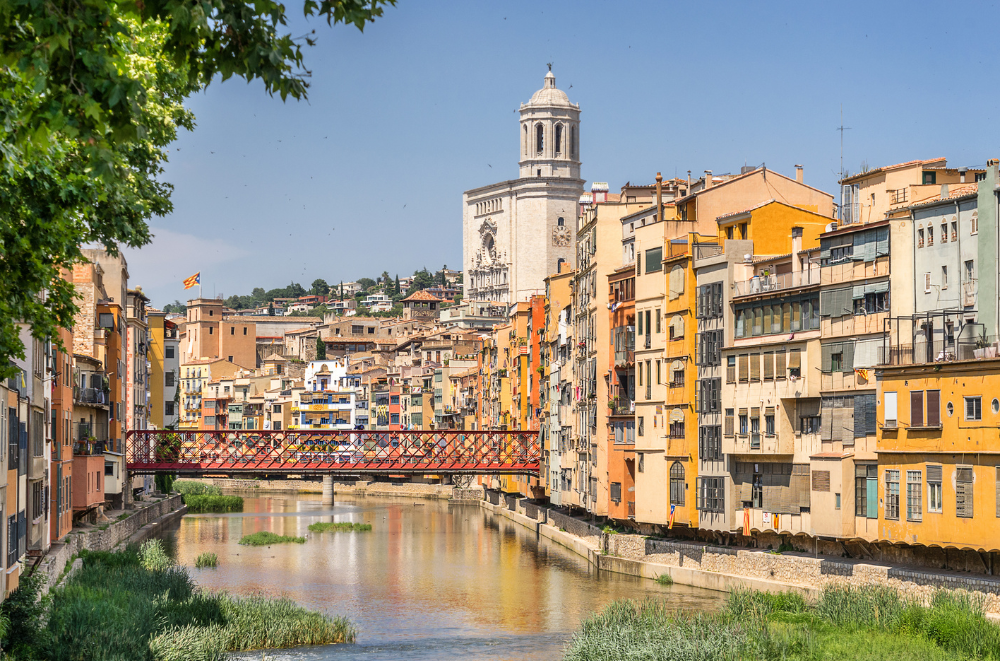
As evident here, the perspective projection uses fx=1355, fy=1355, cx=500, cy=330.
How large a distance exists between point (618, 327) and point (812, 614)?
22761 millimetres

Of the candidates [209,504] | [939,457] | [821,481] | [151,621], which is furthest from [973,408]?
[209,504]

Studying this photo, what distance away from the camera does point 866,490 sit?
39.4m

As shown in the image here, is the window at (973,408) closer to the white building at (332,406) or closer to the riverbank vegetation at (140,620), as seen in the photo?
the riverbank vegetation at (140,620)

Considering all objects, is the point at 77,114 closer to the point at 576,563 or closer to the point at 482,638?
the point at 482,638

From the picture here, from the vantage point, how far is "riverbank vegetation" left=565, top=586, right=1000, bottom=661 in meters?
29.1

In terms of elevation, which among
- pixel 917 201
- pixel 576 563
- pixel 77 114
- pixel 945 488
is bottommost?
pixel 576 563

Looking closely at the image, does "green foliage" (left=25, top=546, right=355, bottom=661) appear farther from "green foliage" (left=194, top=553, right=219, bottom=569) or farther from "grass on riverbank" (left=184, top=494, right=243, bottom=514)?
"grass on riverbank" (left=184, top=494, right=243, bottom=514)

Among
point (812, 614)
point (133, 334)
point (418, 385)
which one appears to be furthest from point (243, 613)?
point (418, 385)

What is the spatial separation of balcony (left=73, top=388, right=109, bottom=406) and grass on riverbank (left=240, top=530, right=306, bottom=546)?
43.7 ft

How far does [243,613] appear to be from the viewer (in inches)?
1430

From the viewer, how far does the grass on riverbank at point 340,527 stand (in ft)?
260

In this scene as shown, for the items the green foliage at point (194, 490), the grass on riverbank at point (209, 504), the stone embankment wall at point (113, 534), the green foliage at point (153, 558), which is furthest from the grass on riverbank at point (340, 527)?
the green foliage at point (153, 558)

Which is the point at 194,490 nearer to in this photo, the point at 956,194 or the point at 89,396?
the point at 89,396

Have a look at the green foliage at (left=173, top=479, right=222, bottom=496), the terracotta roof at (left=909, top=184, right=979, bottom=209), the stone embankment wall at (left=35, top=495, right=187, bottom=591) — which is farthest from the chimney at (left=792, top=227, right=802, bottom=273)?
the green foliage at (left=173, top=479, right=222, bottom=496)
